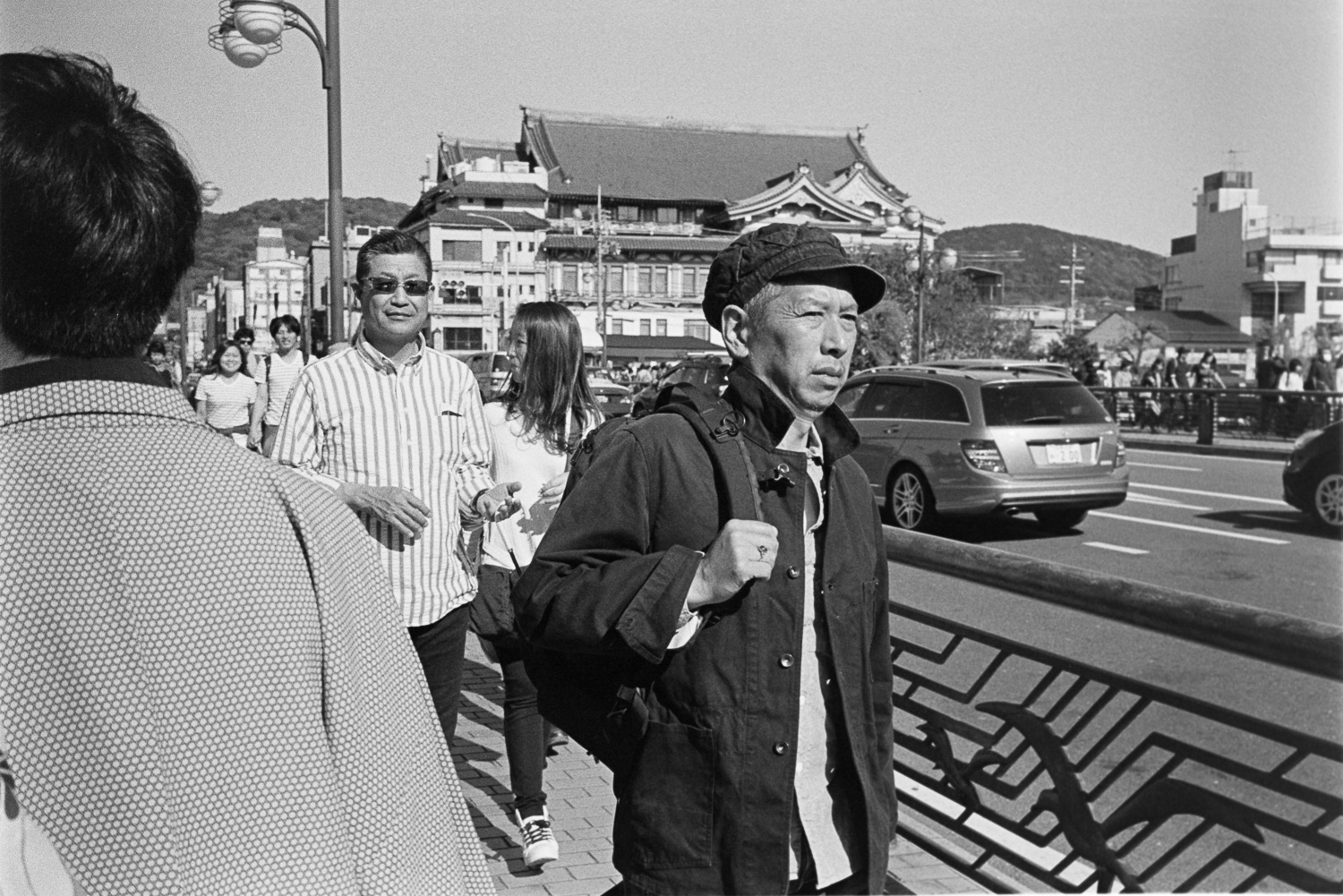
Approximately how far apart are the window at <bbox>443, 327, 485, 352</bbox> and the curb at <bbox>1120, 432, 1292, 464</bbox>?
5376cm

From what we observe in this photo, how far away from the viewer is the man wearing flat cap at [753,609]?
208 cm

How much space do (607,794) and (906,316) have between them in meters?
46.4

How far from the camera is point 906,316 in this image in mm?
49625

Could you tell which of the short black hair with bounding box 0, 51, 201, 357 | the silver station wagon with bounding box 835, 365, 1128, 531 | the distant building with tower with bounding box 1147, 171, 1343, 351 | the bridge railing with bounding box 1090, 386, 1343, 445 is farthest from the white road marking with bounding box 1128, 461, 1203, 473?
the distant building with tower with bounding box 1147, 171, 1343, 351

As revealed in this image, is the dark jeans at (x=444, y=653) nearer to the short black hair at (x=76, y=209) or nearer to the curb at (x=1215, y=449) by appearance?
the short black hair at (x=76, y=209)

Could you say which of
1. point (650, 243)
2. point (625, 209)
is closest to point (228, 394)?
point (650, 243)

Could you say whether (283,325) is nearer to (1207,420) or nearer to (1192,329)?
(1207,420)

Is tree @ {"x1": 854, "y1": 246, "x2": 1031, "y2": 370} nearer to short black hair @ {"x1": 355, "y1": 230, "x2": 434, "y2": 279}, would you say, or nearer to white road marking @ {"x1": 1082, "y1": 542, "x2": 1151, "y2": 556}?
white road marking @ {"x1": 1082, "y1": 542, "x2": 1151, "y2": 556}

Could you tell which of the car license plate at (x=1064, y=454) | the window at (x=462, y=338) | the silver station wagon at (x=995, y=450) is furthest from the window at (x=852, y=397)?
the window at (x=462, y=338)

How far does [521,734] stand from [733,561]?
242 cm

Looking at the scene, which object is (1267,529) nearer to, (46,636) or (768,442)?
(768,442)

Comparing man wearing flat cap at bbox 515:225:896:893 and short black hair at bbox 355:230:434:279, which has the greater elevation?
short black hair at bbox 355:230:434:279

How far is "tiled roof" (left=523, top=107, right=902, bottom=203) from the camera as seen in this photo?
81125 mm

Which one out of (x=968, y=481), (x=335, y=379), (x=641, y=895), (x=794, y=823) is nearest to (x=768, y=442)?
(x=794, y=823)
